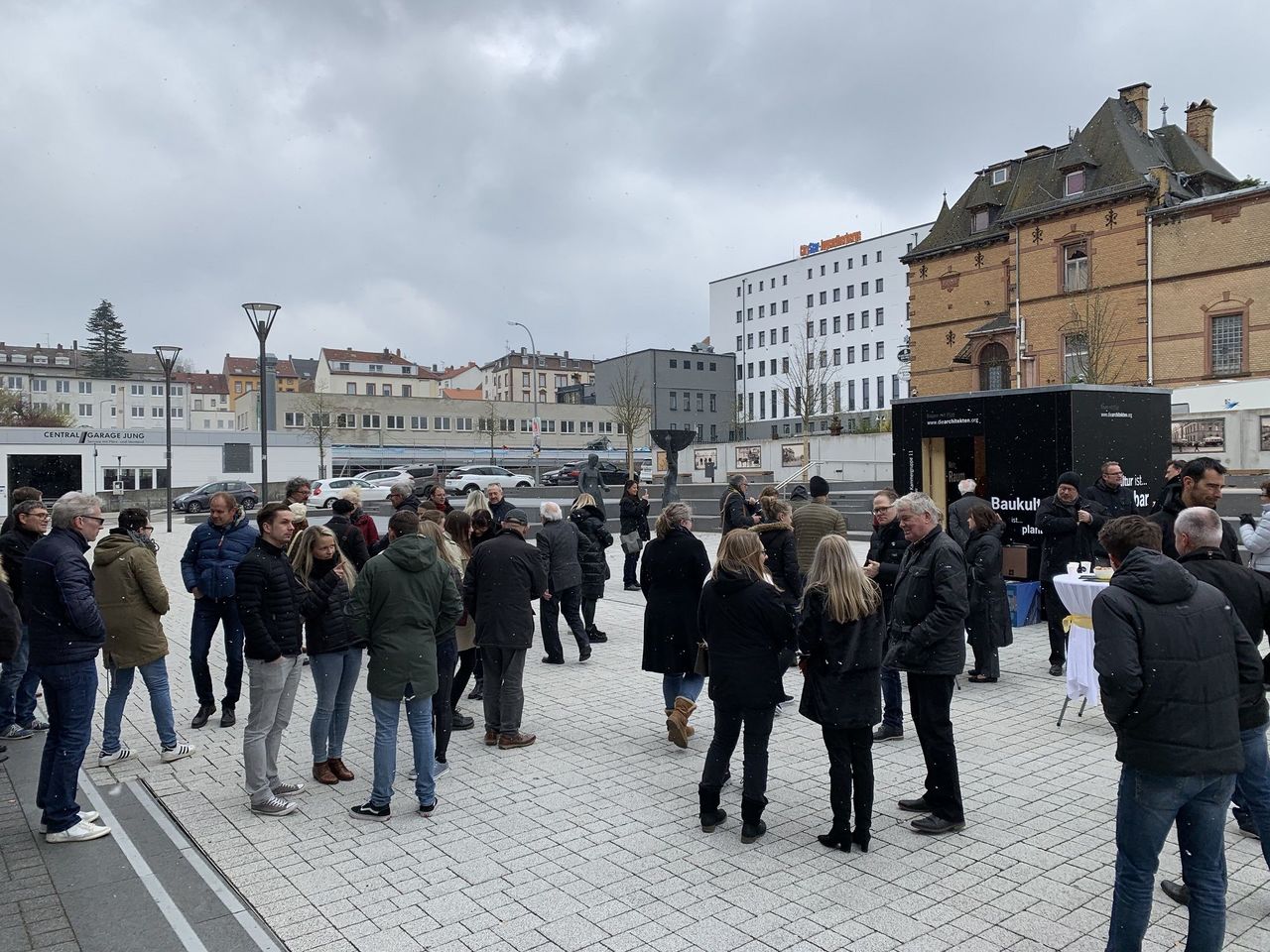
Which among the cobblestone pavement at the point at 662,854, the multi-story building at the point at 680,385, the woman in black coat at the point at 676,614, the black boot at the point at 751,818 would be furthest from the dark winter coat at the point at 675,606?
the multi-story building at the point at 680,385

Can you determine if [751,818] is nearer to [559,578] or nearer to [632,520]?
[559,578]

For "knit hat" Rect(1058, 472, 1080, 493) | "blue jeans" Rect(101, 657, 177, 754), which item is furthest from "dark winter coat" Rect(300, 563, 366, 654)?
"knit hat" Rect(1058, 472, 1080, 493)

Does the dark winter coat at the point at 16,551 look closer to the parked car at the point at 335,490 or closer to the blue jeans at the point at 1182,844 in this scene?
the blue jeans at the point at 1182,844

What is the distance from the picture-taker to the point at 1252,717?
3.98 meters

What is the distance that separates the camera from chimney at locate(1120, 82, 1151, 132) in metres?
43.9

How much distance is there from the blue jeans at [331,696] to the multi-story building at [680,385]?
85.7 m

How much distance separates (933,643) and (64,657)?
498cm

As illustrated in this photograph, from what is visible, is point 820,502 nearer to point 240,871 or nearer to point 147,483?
point 240,871

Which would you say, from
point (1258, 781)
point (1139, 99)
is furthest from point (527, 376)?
point (1258, 781)

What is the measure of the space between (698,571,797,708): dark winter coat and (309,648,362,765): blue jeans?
264 cm

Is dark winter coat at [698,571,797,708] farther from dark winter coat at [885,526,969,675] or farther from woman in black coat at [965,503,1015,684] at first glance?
woman in black coat at [965,503,1015,684]

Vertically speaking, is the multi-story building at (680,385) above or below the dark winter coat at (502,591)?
above

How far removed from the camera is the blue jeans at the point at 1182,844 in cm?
349

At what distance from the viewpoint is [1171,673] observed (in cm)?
346
